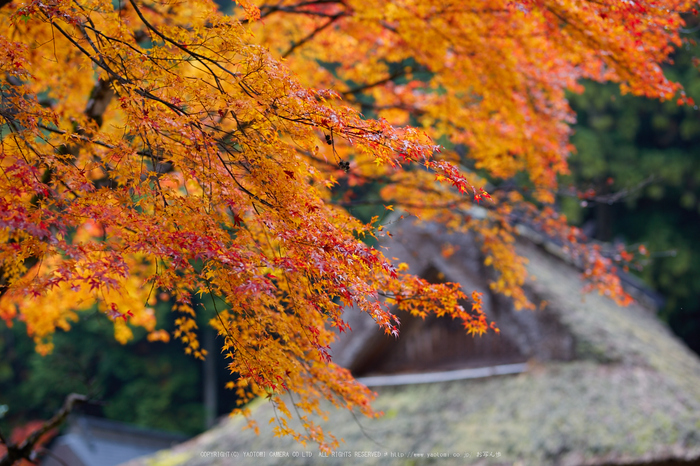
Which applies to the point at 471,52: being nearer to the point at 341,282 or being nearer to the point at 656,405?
the point at 341,282

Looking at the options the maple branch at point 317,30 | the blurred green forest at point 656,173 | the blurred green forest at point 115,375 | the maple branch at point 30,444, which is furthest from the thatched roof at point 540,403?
the blurred green forest at point 115,375

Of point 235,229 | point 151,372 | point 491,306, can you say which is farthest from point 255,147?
point 151,372

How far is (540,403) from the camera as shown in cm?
478

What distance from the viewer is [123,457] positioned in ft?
39.7

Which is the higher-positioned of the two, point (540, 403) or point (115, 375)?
point (540, 403)

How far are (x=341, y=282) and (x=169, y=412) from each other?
622 inches

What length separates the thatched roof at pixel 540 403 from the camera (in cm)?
406

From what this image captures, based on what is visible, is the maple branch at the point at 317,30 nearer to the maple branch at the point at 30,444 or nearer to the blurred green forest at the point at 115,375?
the maple branch at the point at 30,444

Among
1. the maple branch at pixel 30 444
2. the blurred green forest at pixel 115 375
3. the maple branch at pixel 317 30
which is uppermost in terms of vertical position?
the maple branch at pixel 317 30

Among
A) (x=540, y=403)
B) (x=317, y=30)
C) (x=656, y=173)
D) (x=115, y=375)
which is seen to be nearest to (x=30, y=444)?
(x=317, y=30)

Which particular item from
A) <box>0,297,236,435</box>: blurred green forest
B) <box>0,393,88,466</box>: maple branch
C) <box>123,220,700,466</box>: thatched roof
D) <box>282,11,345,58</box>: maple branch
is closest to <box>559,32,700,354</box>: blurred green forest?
<box>123,220,700,466</box>: thatched roof

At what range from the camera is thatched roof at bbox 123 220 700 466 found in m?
4.06

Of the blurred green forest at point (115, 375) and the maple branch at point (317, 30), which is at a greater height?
the maple branch at point (317, 30)

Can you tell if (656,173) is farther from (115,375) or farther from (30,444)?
(115,375)
